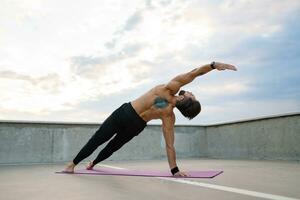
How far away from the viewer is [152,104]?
3.55m

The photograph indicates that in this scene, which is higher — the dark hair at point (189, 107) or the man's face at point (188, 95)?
the man's face at point (188, 95)

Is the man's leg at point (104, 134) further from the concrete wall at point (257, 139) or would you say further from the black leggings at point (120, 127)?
the concrete wall at point (257, 139)

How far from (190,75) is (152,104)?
0.53 m

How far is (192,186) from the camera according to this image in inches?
98.6

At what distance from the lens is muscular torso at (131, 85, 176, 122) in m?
3.49

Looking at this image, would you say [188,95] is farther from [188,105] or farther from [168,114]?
[168,114]

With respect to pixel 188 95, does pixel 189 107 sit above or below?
below

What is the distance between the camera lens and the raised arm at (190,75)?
321 centimetres

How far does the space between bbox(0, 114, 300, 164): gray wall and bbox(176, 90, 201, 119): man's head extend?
10.2 feet

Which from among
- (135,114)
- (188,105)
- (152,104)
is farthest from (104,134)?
(188,105)

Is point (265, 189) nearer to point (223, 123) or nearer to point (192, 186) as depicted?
point (192, 186)

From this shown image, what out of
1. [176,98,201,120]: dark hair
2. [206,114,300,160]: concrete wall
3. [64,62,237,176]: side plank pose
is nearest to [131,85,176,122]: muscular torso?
[64,62,237,176]: side plank pose

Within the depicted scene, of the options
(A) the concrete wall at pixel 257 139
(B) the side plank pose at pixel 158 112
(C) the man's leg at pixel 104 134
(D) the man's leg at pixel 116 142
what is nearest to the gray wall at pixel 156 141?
(A) the concrete wall at pixel 257 139

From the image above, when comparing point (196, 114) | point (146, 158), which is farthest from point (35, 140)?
point (196, 114)
